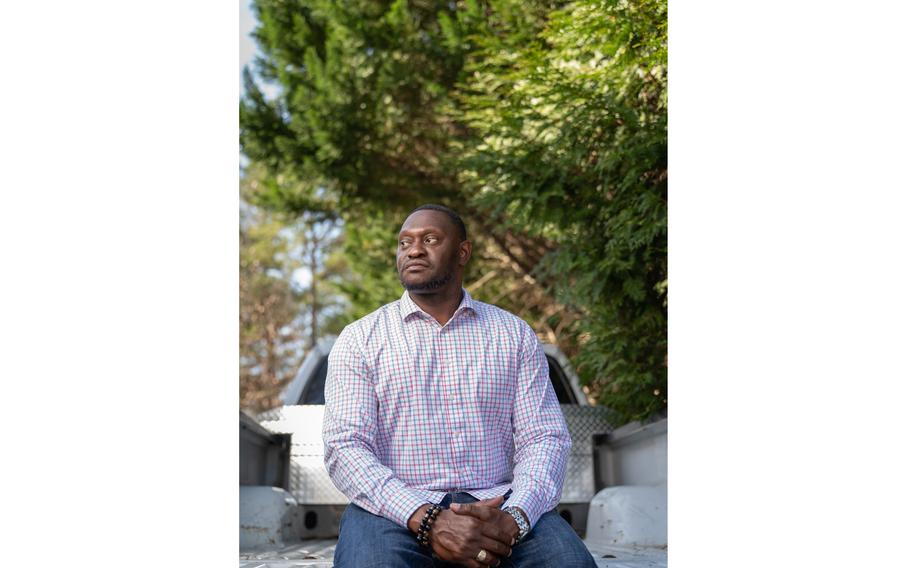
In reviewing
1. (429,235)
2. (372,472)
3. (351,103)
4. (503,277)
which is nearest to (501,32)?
(351,103)

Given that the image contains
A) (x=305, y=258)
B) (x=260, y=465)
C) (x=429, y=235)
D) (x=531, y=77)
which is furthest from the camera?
(x=305, y=258)

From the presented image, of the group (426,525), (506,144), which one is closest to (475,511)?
(426,525)

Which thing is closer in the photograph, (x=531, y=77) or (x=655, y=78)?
(x=655, y=78)

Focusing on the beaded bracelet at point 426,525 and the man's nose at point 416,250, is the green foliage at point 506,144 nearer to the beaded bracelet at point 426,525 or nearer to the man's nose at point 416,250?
the man's nose at point 416,250

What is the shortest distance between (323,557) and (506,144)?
415 centimetres

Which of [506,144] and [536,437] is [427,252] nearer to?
[536,437]

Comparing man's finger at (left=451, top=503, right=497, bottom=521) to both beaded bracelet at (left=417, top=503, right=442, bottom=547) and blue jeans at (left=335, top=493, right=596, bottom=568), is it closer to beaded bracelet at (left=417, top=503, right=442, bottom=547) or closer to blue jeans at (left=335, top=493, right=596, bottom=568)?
beaded bracelet at (left=417, top=503, right=442, bottom=547)

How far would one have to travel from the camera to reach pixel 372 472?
96.7 inches

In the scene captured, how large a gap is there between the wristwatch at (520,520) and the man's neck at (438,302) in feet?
2.07
